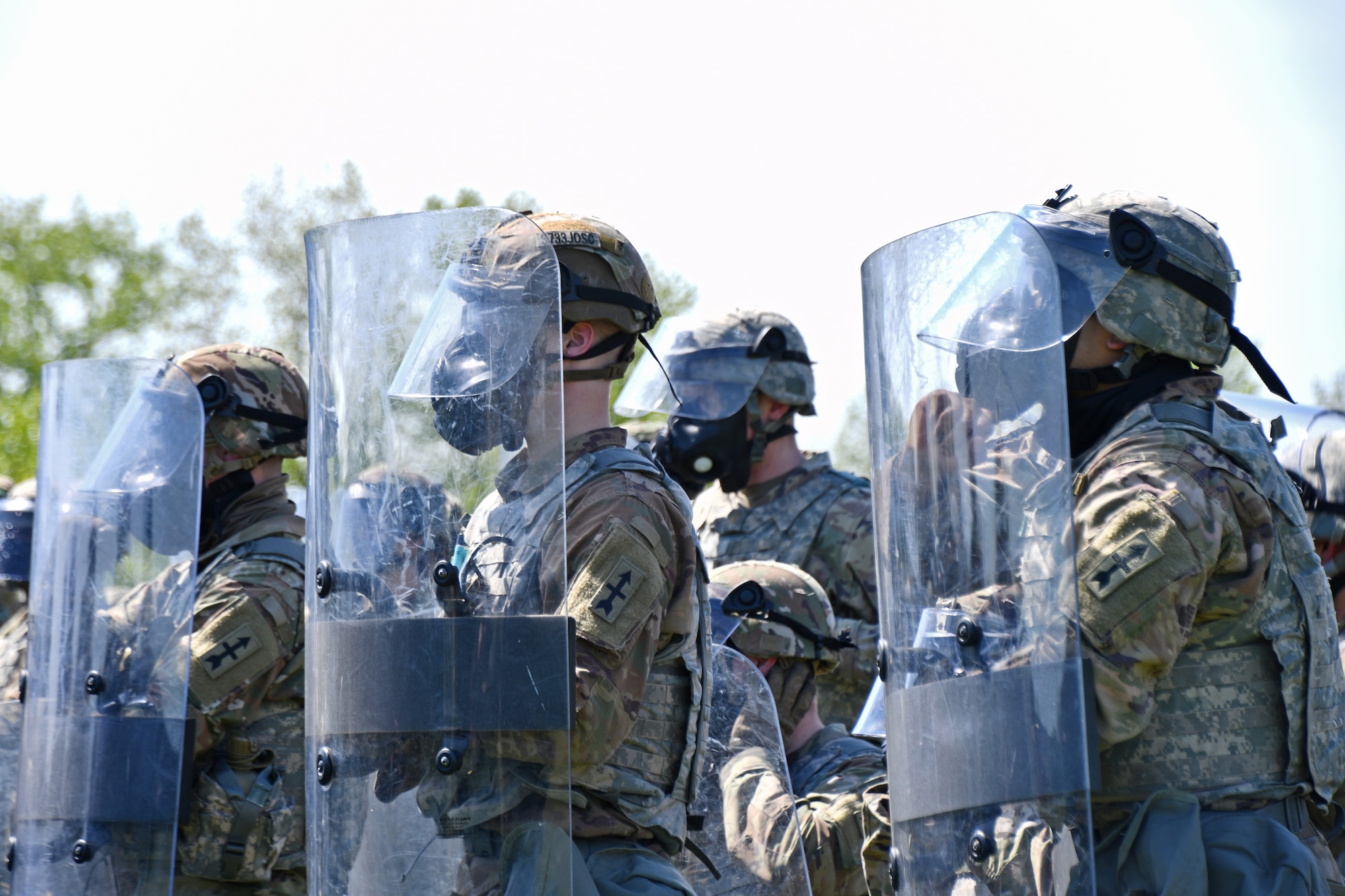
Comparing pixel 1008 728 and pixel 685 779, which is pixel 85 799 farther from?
pixel 1008 728

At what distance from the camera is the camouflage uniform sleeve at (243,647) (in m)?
4.30

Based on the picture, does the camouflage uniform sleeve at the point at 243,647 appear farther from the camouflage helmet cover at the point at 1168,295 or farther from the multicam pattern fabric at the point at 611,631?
the camouflage helmet cover at the point at 1168,295

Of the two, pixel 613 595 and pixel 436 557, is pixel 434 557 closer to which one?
pixel 436 557

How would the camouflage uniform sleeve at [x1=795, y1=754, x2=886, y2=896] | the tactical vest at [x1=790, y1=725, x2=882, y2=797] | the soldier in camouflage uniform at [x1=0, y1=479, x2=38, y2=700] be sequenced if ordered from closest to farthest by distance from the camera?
1. the camouflage uniform sleeve at [x1=795, y1=754, x2=886, y2=896]
2. the tactical vest at [x1=790, y1=725, x2=882, y2=797]
3. the soldier in camouflage uniform at [x1=0, y1=479, x2=38, y2=700]

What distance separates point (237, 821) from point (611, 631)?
2078 mm

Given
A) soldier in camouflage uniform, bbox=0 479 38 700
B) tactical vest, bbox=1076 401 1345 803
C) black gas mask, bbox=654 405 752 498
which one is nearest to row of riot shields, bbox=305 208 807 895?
tactical vest, bbox=1076 401 1345 803

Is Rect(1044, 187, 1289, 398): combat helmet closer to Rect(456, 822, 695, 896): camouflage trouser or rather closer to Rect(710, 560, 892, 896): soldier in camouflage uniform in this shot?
Rect(710, 560, 892, 896): soldier in camouflage uniform

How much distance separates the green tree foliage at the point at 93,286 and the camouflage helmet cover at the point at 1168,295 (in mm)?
20683

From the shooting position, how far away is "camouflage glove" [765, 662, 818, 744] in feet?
15.8

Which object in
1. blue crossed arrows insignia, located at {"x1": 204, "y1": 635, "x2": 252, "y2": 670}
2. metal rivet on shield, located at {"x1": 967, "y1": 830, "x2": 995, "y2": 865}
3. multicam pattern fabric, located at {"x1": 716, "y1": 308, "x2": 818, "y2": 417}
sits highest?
multicam pattern fabric, located at {"x1": 716, "y1": 308, "x2": 818, "y2": 417}

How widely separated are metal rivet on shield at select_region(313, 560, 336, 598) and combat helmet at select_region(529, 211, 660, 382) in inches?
25.8

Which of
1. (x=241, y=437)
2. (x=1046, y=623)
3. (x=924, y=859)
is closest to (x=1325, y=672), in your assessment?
(x=1046, y=623)

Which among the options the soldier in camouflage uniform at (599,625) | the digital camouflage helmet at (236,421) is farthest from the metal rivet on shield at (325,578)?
the digital camouflage helmet at (236,421)

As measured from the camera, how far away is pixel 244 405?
4863 mm
